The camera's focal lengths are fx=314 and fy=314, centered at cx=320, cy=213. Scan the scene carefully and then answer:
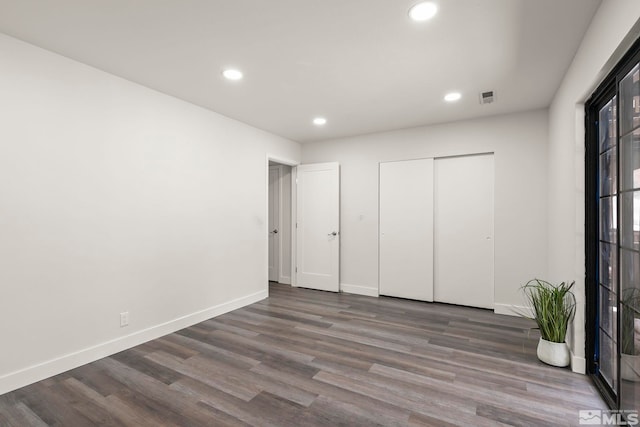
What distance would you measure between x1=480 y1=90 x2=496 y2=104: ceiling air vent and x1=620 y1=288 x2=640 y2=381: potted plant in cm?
225

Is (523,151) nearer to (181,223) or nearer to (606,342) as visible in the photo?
(606,342)

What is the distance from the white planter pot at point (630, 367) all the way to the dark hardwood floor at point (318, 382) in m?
0.39

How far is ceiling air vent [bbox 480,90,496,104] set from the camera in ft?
10.7

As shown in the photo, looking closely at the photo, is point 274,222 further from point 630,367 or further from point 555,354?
point 630,367

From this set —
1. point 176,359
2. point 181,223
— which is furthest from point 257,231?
point 176,359

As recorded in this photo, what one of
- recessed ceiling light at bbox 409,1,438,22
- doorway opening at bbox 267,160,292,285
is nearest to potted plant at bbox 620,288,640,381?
recessed ceiling light at bbox 409,1,438,22

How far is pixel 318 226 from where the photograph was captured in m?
5.25

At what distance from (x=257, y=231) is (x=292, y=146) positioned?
168cm

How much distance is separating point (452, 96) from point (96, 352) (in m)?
4.21

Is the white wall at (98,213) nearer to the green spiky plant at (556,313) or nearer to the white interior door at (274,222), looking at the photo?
the white interior door at (274,222)

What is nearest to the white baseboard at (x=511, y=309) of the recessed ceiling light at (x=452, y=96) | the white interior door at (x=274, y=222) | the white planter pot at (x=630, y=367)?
the white planter pot at (x=630, y=367)

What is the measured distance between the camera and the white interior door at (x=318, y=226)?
511 cm

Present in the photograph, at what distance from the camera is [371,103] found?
Answer: 11.8ft

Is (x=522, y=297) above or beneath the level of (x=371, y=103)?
beneath
